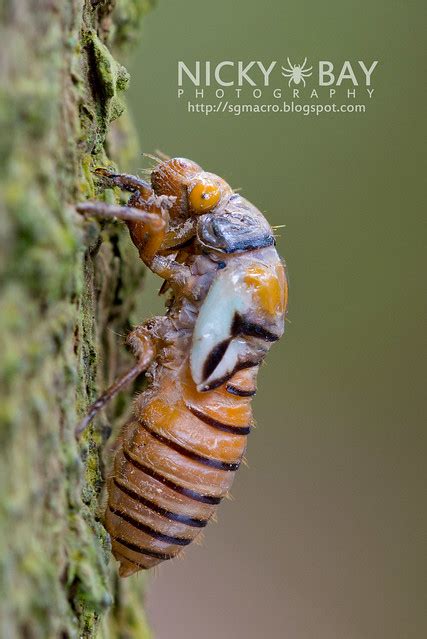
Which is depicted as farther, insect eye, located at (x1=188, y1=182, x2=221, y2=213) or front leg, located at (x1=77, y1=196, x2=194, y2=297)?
insect eye, located at (x1=188, y1=182, x2=221, y2=213)

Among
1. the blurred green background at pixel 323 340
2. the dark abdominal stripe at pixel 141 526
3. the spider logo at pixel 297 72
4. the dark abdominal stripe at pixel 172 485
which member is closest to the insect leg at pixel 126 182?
the dark abdominal stripe at pixel 172 485

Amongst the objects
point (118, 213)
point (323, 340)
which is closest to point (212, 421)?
point (118, 213)

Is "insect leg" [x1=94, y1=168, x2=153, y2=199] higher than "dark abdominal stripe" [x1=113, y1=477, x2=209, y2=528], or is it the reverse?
"insect leg" [x1=94, y1=168, x2=153, y2=199]

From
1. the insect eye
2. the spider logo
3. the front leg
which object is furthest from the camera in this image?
the spider logo

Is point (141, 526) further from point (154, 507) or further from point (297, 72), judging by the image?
point (297, 72)

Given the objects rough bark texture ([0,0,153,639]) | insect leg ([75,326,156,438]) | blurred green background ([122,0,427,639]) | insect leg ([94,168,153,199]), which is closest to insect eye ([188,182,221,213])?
insect leg ([94,168,153,199])

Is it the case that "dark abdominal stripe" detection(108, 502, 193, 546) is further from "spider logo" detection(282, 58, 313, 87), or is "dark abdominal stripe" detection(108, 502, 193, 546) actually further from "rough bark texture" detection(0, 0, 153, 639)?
"spider logo" detection(282, 58, 313, 87)
